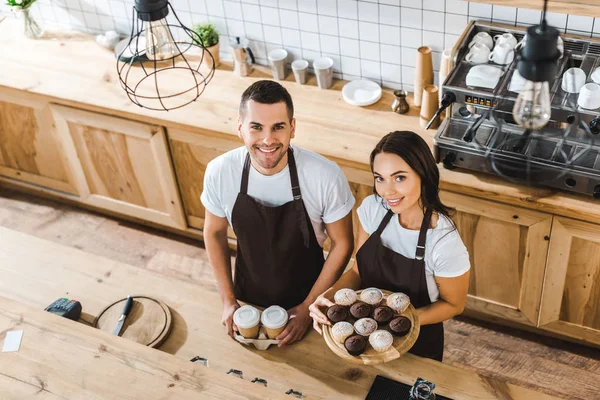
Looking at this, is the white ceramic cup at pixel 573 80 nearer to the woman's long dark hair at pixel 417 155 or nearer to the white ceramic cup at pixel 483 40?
the white ceramic cup at pixel 483 40

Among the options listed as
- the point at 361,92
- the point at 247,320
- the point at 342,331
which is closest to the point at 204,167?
the point at 361,92

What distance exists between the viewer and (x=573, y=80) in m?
2.81

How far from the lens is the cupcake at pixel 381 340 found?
1.99 meters

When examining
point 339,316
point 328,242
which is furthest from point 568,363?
point 339,316

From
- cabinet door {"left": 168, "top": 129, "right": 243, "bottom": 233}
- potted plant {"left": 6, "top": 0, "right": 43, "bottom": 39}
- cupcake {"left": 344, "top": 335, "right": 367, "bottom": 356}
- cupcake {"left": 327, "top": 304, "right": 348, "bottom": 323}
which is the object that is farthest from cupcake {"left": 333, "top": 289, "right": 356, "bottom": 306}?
potted plant {"left": 6, "top": 0, "right": 43, "bottom": 39}

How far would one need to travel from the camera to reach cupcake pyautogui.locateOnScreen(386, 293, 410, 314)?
2.10 m

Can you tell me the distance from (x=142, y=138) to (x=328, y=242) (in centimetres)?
114

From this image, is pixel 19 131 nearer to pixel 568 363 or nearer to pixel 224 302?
pixel 224 302

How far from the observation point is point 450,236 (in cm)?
223

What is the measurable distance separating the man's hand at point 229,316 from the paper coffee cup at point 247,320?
56 mm

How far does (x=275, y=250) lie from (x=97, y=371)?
83cm

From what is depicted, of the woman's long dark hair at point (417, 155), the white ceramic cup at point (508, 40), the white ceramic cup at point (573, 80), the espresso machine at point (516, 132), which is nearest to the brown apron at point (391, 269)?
the woman's long dark hair at point (417, 155)

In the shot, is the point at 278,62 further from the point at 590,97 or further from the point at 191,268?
the point at 590,97

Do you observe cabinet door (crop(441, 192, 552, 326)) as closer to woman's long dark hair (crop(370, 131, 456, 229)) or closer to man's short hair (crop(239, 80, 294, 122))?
woman's long dark hair (crop(370, 131, 456, 229))
